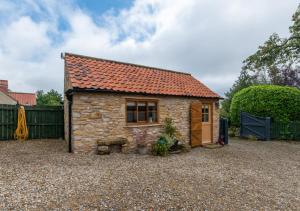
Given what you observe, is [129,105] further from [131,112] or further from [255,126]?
[255,126]

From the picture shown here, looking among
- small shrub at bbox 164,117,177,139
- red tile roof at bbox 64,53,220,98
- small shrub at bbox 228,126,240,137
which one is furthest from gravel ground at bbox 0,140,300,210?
small shrub at bbox 228,126,240,137

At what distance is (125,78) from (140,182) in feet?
18.5

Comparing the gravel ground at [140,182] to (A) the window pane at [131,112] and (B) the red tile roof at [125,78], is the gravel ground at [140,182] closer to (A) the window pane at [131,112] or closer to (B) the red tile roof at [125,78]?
(A) the window pane at [131,112]

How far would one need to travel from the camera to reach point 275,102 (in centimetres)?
1370

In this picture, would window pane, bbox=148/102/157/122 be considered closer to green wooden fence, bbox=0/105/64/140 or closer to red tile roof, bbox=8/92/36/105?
green wooden fence, bbox=0/105/64/140

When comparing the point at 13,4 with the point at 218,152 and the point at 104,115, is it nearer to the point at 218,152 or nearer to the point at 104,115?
the point at 104,115

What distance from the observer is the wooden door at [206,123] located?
11047 mm

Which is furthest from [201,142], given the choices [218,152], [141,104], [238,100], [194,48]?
[194,48]

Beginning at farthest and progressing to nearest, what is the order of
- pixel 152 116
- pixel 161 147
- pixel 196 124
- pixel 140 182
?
pixel 196 124, pixel 152 116, pixel 161 147, pixel 140 182

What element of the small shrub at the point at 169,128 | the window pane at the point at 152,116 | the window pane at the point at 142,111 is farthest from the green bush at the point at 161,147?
the window pane at the point at 142,111

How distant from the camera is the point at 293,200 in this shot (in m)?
4.48

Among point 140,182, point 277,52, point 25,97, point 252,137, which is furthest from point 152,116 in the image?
point 25,97

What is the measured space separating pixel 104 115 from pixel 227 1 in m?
8.83

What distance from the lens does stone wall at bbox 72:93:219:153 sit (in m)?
7.20
